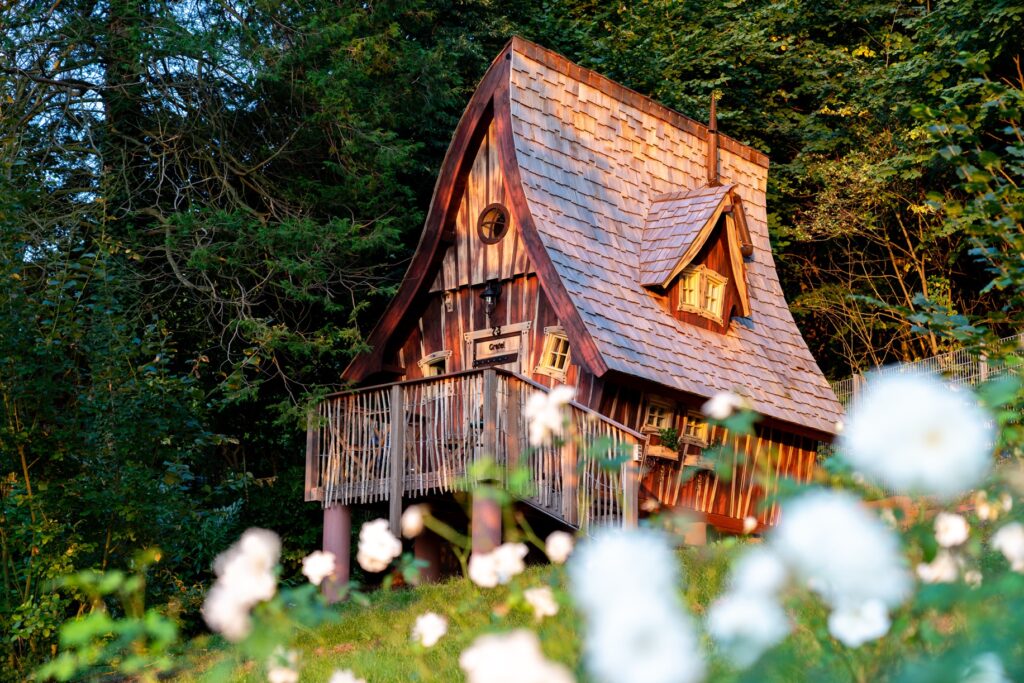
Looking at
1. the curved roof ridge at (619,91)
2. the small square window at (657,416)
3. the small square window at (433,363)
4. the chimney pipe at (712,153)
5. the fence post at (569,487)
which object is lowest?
the fence post at (569,487)

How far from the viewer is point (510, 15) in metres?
23.5

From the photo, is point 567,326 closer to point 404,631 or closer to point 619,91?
point 619,91

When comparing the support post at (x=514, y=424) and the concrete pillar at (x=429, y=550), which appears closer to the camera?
the support post at (x=514, y=424)

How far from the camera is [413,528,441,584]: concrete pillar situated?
628 inches

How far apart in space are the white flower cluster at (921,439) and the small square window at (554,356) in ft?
40.9

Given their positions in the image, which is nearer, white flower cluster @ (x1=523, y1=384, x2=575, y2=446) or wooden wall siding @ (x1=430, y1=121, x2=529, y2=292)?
white flower cluster @ (x1=523, y1=384, x2=575, y2=446)

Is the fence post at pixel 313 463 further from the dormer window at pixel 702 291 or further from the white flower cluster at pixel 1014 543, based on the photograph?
the white flower cluster at pixel 1014 543

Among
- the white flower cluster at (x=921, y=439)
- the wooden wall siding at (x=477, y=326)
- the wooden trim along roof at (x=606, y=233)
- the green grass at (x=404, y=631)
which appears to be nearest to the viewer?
the white flower cluster at (x=921, y=439)

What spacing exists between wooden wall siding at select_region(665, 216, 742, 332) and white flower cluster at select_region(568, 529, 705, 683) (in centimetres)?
1410

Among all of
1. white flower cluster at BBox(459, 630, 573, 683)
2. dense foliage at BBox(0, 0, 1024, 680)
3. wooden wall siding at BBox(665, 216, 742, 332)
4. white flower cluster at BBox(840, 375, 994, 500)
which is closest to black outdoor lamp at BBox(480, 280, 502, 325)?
dense foliage at BBox(0, 0, 1024, 680)

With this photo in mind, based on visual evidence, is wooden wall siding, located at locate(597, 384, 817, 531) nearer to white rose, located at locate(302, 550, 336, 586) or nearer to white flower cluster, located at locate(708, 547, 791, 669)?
white rose, located at locate(302, 550, 336, 586)

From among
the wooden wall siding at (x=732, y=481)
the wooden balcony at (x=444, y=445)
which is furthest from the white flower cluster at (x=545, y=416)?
the wooden wall siding at (x=732, y=481)

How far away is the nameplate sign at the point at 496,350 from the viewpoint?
1566 cm

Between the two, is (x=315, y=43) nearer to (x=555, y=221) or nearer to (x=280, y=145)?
(x=280, y=145)
